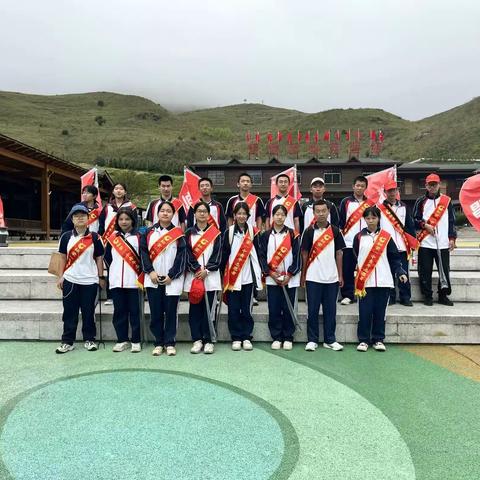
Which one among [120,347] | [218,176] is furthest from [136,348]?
[218,176]

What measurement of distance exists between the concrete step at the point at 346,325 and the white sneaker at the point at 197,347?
1.31 ft

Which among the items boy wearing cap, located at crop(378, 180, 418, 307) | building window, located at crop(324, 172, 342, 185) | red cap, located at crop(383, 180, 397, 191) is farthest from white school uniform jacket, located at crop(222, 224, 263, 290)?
building window, located at crop(324, 172, 342, 185)

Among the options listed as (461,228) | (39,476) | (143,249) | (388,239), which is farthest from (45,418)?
(461,228)

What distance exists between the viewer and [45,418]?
10.2 ft

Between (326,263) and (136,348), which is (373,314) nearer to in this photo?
(326,263)

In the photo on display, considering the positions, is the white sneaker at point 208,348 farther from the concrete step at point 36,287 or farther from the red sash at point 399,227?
the red sash at point 399,227

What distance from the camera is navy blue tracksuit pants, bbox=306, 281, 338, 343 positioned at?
4773 millimetres

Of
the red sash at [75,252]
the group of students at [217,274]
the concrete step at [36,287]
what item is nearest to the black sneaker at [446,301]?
the concrete step at [36,287]

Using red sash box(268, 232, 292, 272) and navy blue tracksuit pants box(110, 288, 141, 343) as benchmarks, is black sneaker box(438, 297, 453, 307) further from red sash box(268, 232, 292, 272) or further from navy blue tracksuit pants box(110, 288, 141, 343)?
navy blue tracksuit pants box(110, 288, 141, 343)

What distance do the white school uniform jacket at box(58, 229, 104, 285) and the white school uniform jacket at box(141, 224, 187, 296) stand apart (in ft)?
2.07

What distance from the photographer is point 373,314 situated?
4.84m

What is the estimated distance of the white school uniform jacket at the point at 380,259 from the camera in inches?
186

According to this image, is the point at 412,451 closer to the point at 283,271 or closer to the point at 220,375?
the point at 220,375

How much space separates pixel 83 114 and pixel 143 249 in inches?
5821
